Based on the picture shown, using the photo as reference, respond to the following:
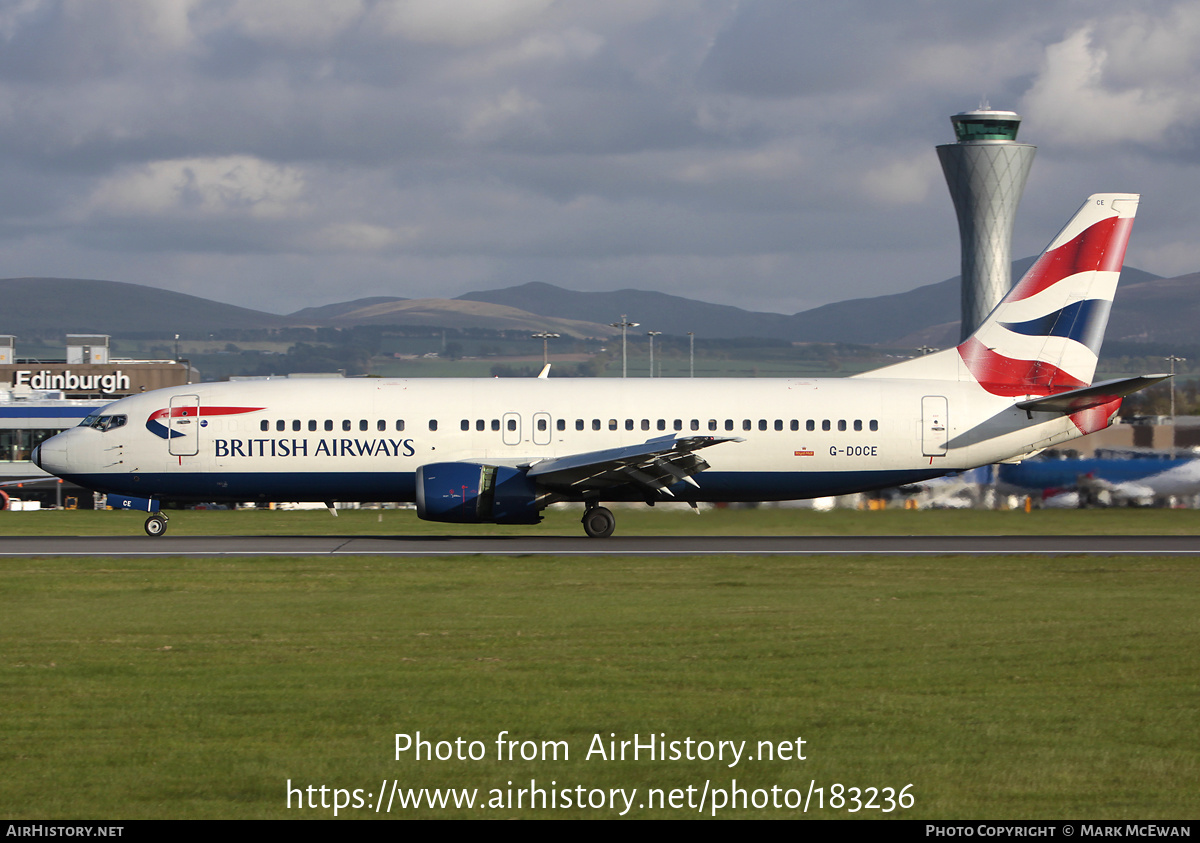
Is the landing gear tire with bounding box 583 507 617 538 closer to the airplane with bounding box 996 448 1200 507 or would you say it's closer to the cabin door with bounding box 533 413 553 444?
the cabin door with bounding box 533 413 553 444

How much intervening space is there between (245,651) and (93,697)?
290 centimetres

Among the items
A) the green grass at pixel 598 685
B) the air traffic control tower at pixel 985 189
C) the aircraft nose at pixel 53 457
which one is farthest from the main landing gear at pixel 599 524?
the air traffic control tower at pixel 985 189

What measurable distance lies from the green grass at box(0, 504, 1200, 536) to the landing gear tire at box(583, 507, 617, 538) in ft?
4.40

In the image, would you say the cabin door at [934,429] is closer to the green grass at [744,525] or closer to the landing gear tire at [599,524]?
the green grass at [744,525]

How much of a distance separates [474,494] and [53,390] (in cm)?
8635

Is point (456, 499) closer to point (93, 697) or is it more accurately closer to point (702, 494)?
point (702, 494)

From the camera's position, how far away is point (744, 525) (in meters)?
35.7

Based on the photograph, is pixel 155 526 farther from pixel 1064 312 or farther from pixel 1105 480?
pixel 1105 480

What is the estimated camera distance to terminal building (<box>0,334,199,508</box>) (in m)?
84.1

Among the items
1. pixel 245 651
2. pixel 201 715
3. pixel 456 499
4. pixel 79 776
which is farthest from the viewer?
pixel 456 499

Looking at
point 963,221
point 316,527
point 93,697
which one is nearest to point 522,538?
point 316,527

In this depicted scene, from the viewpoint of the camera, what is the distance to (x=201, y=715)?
12891mm

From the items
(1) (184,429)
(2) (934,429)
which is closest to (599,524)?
(2) (934,429)

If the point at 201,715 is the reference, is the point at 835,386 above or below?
above
